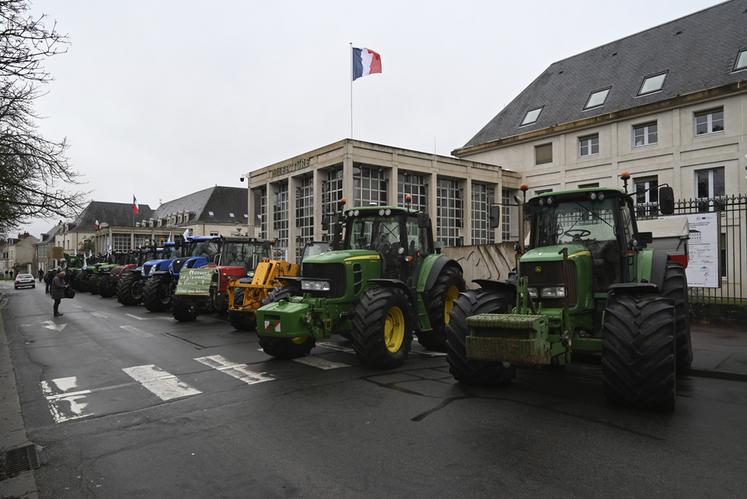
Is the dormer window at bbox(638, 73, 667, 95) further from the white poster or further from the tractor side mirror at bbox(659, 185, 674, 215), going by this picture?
Answer: the tractor side mirror at bbox(659, 185, 674, 215)

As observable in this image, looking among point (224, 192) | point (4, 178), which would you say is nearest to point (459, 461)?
point (4, 178)

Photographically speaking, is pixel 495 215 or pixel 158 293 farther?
pixel 158 293

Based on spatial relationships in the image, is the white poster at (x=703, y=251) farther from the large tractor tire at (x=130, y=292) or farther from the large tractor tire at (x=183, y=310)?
the large tractor tire at (x=130, y=292)

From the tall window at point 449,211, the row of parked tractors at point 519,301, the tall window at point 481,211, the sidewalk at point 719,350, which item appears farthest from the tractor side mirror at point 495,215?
the tall window at point 481,211

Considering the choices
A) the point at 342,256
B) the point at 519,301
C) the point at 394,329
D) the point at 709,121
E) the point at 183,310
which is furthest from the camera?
the point at 709,121

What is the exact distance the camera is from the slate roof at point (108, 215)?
84.5 meters

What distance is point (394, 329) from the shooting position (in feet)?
26.3

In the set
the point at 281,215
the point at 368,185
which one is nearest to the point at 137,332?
the point at 368,185

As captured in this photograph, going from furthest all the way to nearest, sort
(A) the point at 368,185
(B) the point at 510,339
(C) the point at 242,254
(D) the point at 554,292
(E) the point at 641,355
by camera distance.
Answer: (A) the point at 368,185
(C) the point at 242,254
(D) the point at 554,292
(B) the point at 510,339
(E) the point at 641,355

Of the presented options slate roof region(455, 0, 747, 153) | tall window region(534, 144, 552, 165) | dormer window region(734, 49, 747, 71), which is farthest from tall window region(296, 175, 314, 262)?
dormer window region(734, 49, 747, 71)

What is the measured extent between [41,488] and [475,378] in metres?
4.48

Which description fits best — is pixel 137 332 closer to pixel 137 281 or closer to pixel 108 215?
pixel 137 281

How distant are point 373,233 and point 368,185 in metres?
16.4

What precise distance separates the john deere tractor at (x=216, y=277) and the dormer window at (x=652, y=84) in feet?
72.6
